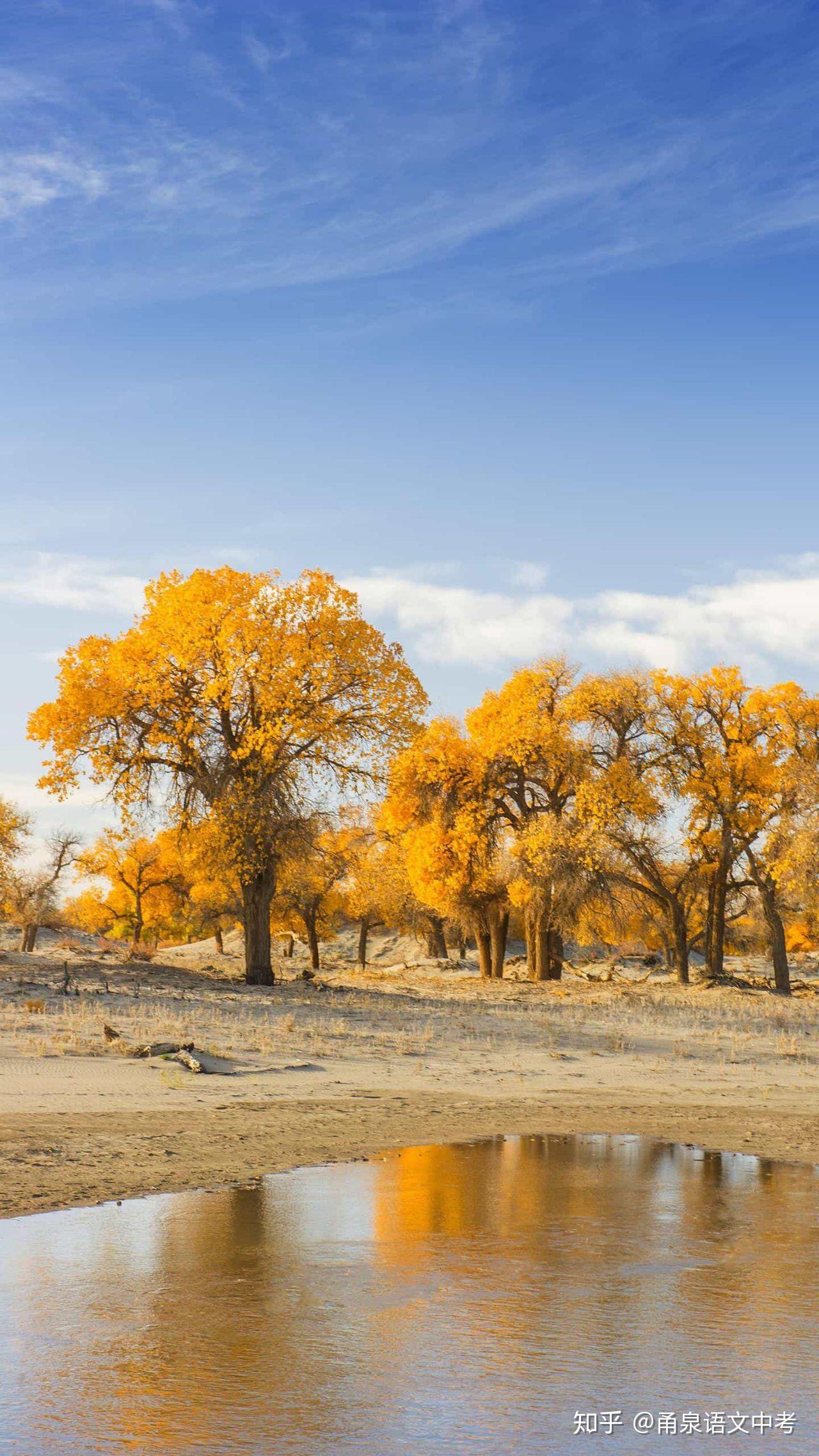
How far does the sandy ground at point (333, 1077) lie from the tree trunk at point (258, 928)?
0.70 metres

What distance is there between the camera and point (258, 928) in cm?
3266

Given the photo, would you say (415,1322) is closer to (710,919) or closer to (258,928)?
(258,928)

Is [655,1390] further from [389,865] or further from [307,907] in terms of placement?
[307,907]

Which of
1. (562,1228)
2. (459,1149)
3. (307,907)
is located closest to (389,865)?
(307,907)

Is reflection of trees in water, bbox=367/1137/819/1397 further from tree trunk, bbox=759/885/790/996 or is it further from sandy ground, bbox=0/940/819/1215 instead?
tree trunk, bbox=759/885/790/996

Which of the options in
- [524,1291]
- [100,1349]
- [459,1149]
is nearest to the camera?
[100,1349]

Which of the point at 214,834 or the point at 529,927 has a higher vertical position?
the point at 214,834

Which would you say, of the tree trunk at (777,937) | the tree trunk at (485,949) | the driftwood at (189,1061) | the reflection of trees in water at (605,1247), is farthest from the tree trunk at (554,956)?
the reflection of trees in water at (605,1247)

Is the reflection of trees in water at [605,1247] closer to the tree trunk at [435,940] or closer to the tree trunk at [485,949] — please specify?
the tree trunk at [485,949]

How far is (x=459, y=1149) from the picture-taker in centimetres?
1256

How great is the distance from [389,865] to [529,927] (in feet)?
→ 50.2

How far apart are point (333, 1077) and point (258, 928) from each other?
1494 centimetres

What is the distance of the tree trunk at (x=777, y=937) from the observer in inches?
1483

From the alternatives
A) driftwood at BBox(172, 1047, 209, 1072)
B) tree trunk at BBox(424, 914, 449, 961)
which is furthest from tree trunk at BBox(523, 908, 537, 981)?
driftwood at BBox(172, 1047, 209, 1072)
